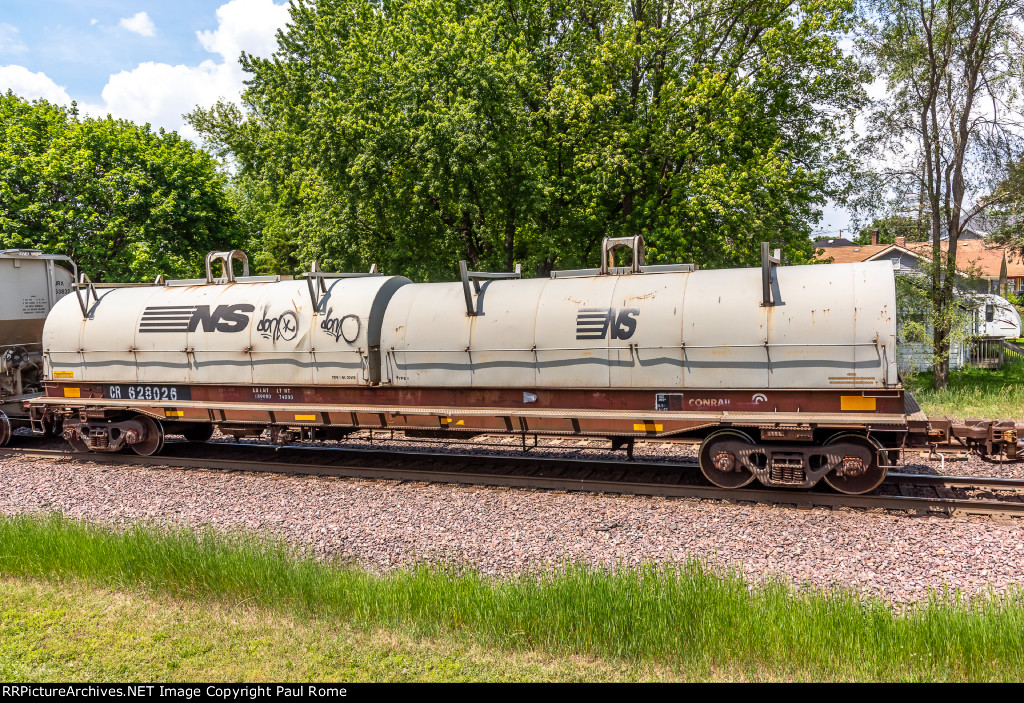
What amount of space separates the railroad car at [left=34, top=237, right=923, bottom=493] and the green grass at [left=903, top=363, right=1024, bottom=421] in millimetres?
4320

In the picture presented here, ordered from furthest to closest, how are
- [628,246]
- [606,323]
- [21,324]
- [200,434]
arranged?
[21,324], [200,434], [628,246], [606,323]

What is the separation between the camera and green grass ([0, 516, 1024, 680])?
5.21 m

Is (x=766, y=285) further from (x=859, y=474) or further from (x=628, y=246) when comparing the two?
(x=859, y=474)

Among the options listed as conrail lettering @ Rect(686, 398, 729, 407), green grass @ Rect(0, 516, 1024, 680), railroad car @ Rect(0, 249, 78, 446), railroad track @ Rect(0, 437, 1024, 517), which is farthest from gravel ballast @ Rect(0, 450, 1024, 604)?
railroad car @ Rect(0, 249, 78, 446)

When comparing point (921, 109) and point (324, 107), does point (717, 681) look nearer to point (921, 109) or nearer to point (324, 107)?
point (324, 107)

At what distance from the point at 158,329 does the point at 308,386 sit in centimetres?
344

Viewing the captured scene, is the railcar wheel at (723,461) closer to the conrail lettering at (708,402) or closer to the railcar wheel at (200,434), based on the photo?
the conrail lettering at (708,402)

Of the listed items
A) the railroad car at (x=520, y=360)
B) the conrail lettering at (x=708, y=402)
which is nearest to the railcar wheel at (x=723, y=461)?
the railroad car at (x=520, y=360)

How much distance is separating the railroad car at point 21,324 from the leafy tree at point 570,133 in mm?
7758

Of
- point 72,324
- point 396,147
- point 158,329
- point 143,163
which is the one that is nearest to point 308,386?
point 158,329

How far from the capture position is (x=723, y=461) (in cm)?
1006

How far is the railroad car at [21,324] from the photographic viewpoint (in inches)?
586

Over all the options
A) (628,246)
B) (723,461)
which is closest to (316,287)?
(628,246)

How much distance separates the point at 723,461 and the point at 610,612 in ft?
16.0
